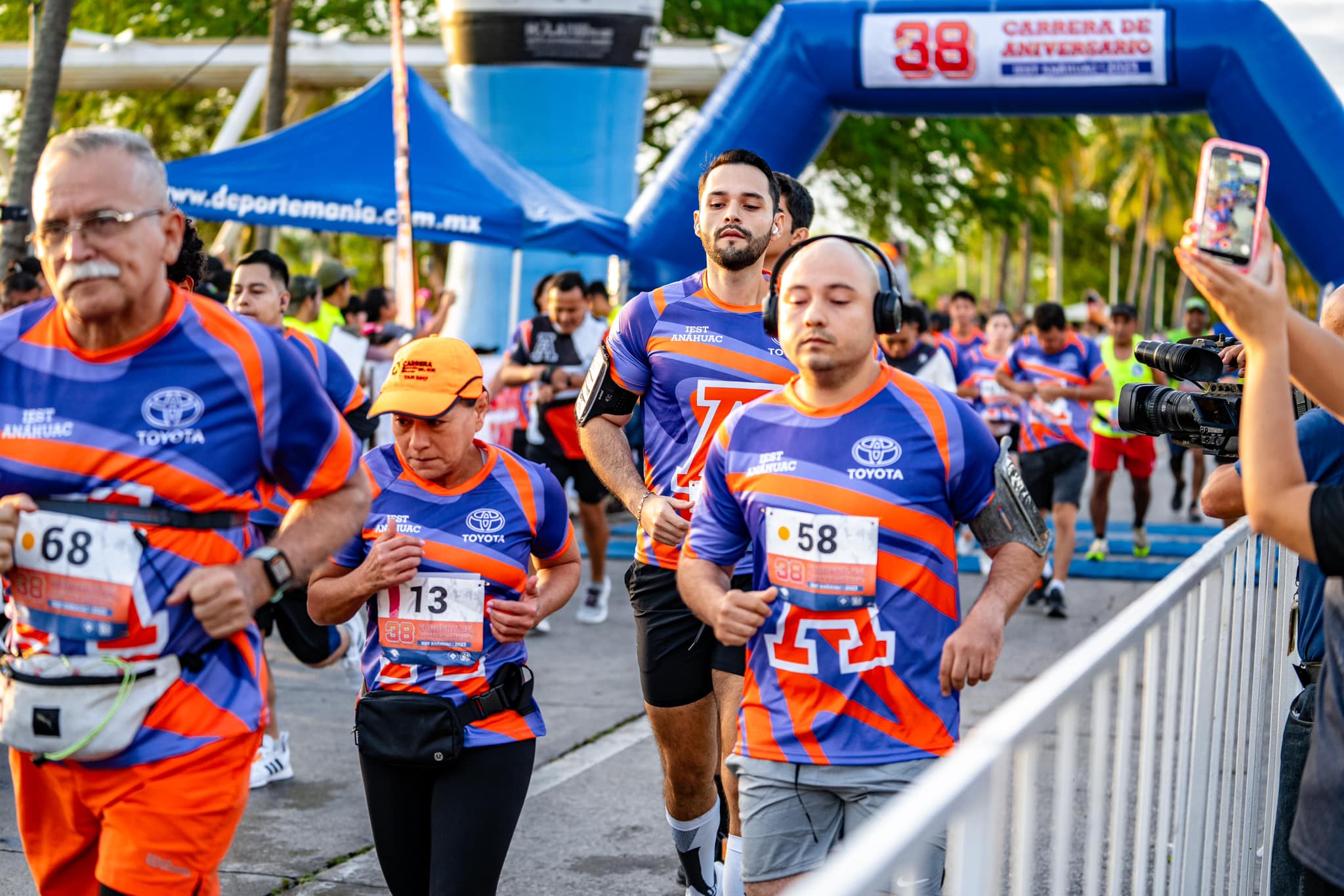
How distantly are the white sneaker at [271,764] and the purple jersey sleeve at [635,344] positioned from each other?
2492mm

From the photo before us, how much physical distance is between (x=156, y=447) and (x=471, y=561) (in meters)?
1.19

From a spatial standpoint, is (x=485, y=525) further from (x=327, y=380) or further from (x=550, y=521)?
(x=327, y=380)

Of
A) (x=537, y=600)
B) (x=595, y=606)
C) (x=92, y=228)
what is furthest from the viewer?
(x=595, y=606)

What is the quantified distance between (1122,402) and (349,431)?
2.01 metres

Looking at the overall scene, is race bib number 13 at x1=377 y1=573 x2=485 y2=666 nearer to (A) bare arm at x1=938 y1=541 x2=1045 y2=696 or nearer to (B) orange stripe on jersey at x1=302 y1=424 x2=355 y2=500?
(B) orange stripe on jersey at x1=302 y1=424 x2=355 y2=500

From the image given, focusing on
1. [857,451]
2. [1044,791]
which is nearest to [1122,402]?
[857,451]

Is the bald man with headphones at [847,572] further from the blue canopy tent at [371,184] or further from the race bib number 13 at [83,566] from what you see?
the blue canopy tent at [371,184]

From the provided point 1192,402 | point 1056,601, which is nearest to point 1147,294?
point 1056,601

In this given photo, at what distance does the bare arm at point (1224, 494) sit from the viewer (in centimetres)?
367

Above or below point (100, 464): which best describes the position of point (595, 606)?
below

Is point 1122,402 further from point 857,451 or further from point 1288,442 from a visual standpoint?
point 1288,442

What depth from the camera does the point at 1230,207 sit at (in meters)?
2.34

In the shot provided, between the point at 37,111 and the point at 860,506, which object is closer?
the point at 860,506

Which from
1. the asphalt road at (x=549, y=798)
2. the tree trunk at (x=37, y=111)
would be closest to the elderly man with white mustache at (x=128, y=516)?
the asphalt road at (x=549, y=798)
